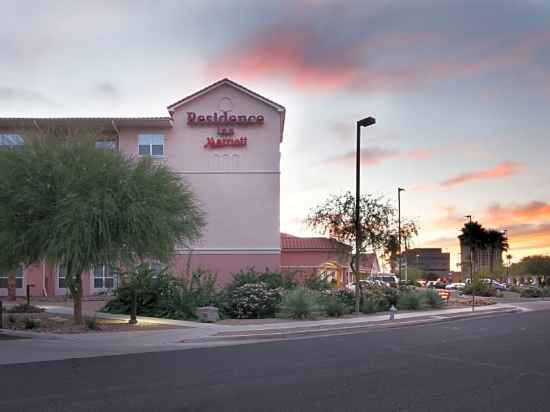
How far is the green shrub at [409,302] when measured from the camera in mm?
31406

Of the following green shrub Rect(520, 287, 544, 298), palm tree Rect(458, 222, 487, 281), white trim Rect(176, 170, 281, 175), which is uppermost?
white trim Rect(176, 170, 281, 175)

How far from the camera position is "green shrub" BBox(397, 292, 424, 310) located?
3141 cm

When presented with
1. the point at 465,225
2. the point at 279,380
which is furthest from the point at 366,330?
the point at 465,225

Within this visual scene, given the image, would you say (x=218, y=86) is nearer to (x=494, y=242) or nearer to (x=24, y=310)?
(x=24, y=310)

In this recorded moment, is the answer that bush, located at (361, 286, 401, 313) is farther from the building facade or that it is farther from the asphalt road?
the asphalt road

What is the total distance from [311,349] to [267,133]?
24.8m

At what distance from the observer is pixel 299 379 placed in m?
12.0

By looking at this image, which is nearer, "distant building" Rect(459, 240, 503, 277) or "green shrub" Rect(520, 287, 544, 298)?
"green shrub" Rect(520, 287, 544, 298)

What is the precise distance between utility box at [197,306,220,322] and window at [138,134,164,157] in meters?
17.6

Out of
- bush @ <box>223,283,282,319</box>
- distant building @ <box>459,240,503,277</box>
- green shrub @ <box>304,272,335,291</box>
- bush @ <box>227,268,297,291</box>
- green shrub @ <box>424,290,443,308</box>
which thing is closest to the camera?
bush @ <box>223,283,282,319</box>

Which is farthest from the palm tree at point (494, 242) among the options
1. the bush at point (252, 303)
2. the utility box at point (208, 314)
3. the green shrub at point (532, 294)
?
the utility box at point (208, 314)

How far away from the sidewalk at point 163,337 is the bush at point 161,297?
3.61 ft

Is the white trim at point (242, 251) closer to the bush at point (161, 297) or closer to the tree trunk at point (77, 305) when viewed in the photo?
the bush at point (161, 297)

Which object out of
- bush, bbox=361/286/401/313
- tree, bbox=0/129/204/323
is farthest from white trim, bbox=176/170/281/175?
tree, bbox=0/129/204/323
